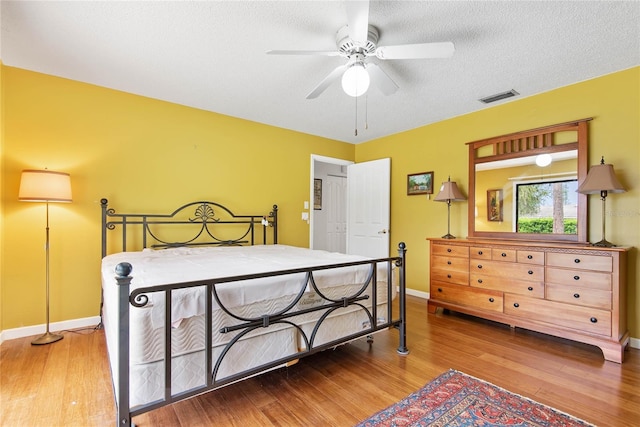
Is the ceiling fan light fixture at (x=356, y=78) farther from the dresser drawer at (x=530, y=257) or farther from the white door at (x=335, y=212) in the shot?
the white door at (x=335, y=212)

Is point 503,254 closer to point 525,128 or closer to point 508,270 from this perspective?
point 508,270

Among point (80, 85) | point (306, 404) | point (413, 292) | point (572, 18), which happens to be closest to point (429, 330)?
point (413, 292)

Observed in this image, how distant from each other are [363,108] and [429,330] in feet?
8.76

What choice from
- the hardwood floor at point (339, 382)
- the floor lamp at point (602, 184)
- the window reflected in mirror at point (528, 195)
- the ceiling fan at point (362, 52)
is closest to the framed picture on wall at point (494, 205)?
the window reflected in mirror at point (528, 195)

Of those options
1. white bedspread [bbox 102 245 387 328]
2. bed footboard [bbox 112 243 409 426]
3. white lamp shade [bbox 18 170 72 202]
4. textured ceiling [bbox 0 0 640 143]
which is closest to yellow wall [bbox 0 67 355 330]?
textured ceiling [bbox 0 0 640 143]

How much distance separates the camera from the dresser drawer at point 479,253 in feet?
10.5

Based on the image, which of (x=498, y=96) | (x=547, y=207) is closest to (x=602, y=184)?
(x=547, y=207)

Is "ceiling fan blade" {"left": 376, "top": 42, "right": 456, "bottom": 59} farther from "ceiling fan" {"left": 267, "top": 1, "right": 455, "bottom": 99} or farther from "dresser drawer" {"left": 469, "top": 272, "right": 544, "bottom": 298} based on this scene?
"dresser drawer" {"left": 469, "top": 272, "right": 544, "bottom": 298}

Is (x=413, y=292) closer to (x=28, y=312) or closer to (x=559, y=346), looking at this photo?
(x=559, y=346)

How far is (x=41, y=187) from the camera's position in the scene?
255 centimetres

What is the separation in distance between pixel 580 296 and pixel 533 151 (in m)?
1.56

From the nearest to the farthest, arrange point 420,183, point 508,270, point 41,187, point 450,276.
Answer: point 41,187 < point 508,270 < point 450,276 < point 420,183

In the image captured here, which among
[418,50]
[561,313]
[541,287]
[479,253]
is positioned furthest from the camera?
[479,253]

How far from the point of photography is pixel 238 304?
1.77 m
